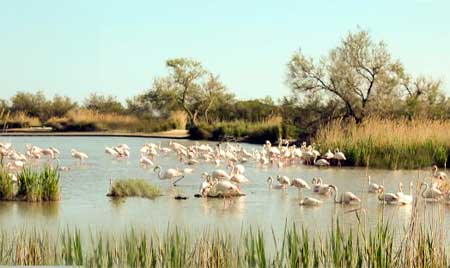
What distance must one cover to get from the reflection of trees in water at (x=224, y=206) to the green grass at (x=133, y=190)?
2.87ft

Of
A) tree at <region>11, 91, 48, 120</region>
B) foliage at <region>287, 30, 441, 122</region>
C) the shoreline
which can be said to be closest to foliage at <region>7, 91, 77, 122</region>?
tree at <region>11, 91, 48, 120</region>

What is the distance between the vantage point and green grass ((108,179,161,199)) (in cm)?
1171

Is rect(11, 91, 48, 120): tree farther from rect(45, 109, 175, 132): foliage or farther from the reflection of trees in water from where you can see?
the reflection of trees in water

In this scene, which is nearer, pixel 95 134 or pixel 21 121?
pixel 95 134

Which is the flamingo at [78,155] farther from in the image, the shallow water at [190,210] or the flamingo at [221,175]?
the flamingo at [221,175]

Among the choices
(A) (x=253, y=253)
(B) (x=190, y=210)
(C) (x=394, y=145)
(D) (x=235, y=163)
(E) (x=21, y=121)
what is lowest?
(B) (x=190, y=210)

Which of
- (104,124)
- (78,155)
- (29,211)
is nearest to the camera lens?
(29,211)

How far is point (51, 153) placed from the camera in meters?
20.0

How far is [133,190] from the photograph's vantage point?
11750mm

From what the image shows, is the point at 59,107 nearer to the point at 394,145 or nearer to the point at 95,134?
the point at 95,134

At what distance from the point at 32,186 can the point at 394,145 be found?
35.7ft

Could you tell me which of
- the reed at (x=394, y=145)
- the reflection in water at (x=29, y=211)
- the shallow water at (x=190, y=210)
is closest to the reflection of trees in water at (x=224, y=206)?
the shallow water at (x=190, y=210)

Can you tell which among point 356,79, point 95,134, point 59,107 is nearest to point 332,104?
point 356,79

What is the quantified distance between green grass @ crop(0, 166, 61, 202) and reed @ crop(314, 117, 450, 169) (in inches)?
369
